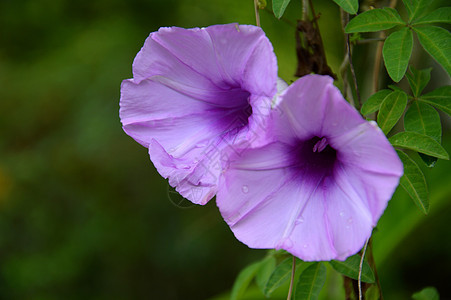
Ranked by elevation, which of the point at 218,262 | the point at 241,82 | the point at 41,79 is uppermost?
the point at 241,82

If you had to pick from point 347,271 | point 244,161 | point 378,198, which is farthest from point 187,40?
point 347,271

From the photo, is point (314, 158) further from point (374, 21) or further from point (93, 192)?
point (93, 192)

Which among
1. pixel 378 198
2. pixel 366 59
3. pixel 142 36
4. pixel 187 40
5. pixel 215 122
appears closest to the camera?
pixel 378 198

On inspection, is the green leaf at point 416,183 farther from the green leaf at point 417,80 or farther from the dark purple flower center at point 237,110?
the dark purple flower center at point 237,110

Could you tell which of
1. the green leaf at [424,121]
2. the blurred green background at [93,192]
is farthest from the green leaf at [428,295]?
the blurred green background at [93,192]

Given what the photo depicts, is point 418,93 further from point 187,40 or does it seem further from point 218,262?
point 218,262
